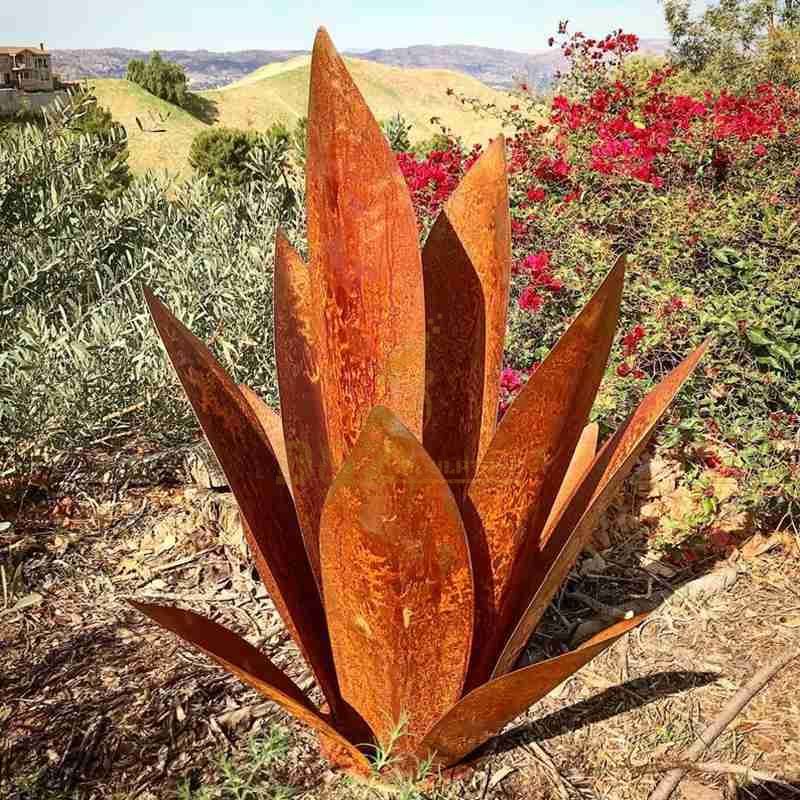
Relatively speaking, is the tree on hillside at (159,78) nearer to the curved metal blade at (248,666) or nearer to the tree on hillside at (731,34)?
the tree on hillside at (731,34)

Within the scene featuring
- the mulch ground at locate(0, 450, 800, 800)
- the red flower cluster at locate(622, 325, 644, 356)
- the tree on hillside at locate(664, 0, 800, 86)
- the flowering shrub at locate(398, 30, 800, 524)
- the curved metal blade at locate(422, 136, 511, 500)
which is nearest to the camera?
the curved metal blade at locate(422, 136, 511, 500)

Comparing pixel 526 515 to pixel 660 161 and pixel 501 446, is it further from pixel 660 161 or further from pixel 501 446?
pixel 660 161

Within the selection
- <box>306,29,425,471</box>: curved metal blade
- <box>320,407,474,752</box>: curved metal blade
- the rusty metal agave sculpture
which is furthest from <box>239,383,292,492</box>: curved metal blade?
<box>320,407,474,752</box>: curved metal blade

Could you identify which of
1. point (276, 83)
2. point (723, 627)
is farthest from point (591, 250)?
point (276, 83)

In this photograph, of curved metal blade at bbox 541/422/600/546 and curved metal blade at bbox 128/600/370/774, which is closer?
curved metal blade at bbox 128/600/370/774

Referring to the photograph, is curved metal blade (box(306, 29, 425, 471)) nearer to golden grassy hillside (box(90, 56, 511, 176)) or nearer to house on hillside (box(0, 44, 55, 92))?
golden grassy hillside (box(90, 56, 511, 176))

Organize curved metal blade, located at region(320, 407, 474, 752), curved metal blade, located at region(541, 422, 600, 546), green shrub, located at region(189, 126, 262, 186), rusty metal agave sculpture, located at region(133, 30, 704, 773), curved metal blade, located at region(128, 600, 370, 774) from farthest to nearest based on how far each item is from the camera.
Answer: green shrub, located at region(189, 126, 262, 186), curved metal blade, located at region(541, 422, 600, 546), curved metal blade, located at region(128, 600, 370, 774), rusty metal agave sculpture, located at region(133, 30, 704, 773), curved metal blade, located at region(320, 407, 474, 752)

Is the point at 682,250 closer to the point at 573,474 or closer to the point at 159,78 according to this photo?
the point at 573,474
